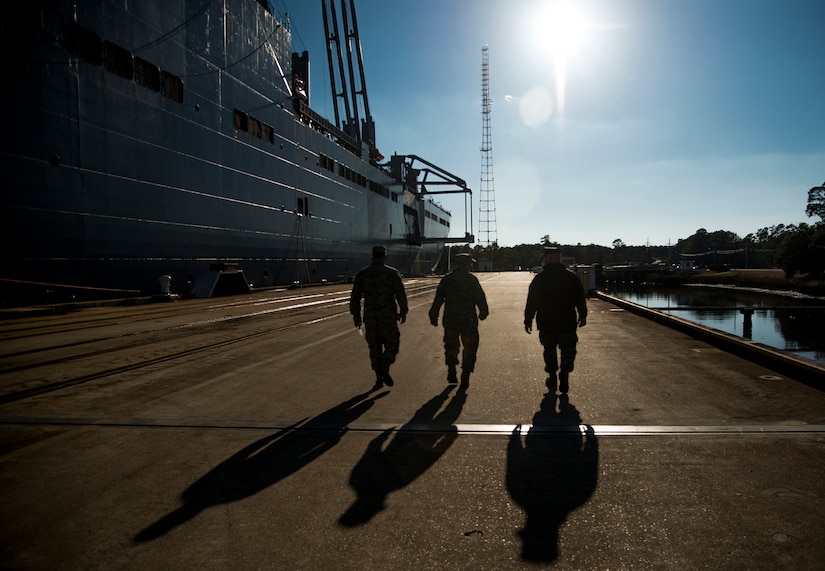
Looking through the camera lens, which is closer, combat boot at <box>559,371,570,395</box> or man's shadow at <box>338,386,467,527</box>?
man's shadow at <box>338,386,467,527</box>

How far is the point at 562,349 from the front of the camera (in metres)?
6.34

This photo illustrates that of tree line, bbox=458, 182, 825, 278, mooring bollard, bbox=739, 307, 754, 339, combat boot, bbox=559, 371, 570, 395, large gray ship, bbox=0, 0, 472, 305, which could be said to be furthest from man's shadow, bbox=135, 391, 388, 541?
tree line, bbox=458, 182, 825, 278

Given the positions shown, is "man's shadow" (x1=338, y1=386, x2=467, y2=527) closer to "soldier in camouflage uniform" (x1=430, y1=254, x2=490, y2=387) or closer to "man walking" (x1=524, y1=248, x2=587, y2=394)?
"soldier in camouflage uniform" (x1=430, y1=254, x2=490, y2=387)

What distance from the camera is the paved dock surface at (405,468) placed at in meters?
2.72

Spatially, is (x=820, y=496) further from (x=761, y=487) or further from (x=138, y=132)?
(x=138, y=132)

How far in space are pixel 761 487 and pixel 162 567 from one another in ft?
11.1

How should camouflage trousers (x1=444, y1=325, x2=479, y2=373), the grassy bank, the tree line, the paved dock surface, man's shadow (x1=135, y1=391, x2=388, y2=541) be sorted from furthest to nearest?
the tree line, the grassy bank, camouflage trousers (x1=444, y1=325, x2=479, y2=373), man's shadow (x1=135, y1=391, x2=388, y2=541), the paved dock surface

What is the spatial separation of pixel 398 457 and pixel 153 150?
19.3 metres

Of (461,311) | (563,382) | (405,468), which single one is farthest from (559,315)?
(405,468)

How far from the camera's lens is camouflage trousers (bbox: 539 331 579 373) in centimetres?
623

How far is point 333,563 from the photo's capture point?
8.48 feet

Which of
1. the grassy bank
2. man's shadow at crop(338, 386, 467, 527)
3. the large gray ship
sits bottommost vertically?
the grassy bank

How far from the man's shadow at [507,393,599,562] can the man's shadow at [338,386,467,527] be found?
582 millimetres

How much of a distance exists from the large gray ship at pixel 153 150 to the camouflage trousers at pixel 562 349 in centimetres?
1439
